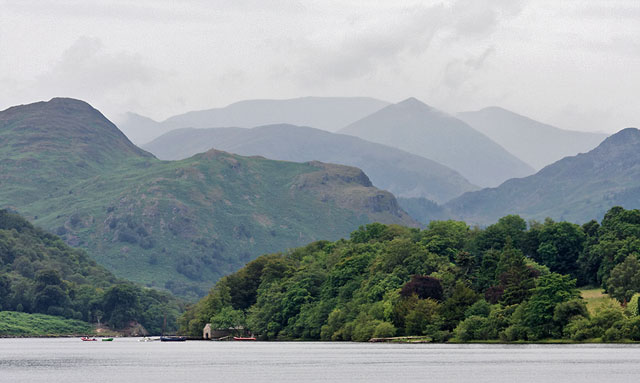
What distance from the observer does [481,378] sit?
107000 mm

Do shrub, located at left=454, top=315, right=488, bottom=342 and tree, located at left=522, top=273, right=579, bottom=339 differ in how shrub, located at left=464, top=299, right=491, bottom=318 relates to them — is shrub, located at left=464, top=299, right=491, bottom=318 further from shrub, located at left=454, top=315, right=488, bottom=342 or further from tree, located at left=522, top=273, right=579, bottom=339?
tree, located at left=522, top=273, right=579, bottom=339

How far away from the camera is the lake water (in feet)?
363

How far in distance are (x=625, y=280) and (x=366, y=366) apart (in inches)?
3218

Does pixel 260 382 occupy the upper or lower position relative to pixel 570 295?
lower

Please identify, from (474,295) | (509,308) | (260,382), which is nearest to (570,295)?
(509,308)

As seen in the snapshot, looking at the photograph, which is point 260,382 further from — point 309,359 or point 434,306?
point 434,306

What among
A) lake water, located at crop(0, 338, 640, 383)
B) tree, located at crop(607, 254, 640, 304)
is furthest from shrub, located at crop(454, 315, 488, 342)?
tree, located at crop(607, 254, 640, 304)

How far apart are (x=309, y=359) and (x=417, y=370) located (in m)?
33.5

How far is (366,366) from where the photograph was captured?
5108 inches

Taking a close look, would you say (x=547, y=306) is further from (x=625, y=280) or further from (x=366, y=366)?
(x=366, y=366)

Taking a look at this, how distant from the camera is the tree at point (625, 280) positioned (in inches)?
7377

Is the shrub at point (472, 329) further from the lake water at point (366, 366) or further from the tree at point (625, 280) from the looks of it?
the tree at point (625, 280)

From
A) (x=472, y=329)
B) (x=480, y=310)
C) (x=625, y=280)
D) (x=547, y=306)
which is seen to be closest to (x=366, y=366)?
(x=547, y=306)

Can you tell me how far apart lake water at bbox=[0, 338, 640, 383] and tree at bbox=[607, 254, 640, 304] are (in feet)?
108
